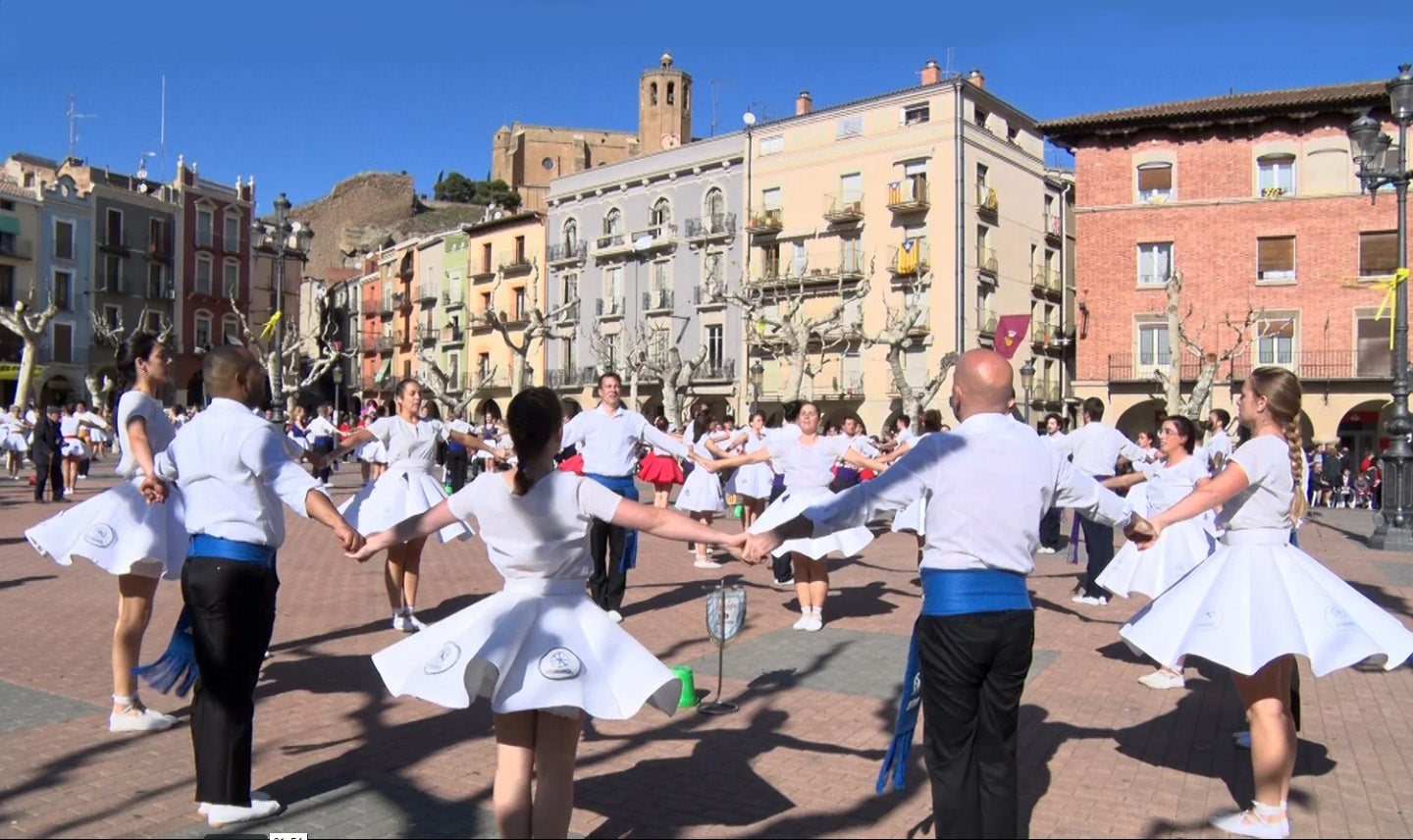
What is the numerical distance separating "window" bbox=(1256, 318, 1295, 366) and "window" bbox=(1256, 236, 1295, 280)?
5.23 feet

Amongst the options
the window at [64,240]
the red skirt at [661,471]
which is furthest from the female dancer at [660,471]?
the window at [64,240]

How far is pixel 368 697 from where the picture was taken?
23.0 feet

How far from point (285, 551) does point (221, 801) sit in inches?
441

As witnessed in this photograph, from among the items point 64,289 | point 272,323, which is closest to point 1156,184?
point 272,323

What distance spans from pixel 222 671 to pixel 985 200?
44207mm

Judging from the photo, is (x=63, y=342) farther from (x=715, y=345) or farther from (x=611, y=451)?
(x=611, y=451)

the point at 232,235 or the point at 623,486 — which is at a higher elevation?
the point at 232,235

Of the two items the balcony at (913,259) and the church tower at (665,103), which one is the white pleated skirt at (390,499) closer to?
the balcony at (913,259)

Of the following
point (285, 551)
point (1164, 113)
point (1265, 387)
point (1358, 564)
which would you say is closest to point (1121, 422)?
point (1164, 113)

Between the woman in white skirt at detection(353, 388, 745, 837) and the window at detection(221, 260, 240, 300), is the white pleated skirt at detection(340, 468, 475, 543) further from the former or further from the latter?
the window at detection(221, 260, 240, 300)

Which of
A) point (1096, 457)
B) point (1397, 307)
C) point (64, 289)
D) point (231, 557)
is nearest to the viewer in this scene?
point (231, 557)

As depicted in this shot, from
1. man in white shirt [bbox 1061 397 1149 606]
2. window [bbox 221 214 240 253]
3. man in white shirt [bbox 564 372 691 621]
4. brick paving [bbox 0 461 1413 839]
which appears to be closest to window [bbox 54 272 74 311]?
window [bbox 221 214 240 253]

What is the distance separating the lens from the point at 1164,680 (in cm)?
762

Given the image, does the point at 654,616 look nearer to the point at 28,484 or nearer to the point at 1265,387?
the point at 1265,387
